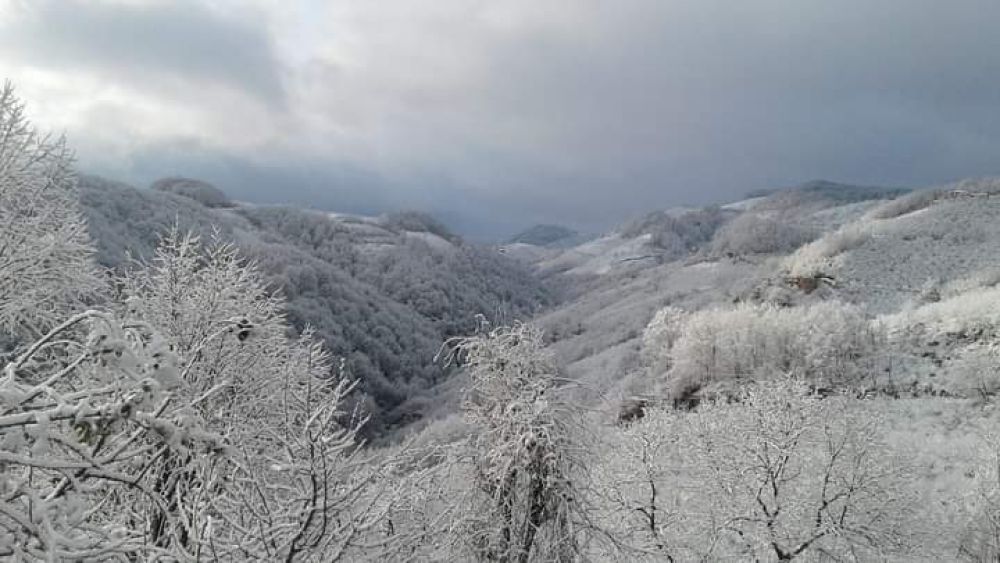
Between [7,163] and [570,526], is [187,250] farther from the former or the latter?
[570,526]

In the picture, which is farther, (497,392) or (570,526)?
(497,392)

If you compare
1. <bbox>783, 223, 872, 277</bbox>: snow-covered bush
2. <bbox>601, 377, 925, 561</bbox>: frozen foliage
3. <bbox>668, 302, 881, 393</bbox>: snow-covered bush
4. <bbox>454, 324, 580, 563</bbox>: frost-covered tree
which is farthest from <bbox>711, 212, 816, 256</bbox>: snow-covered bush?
<bbox>454, 324, 580, 563</bbox>: frost-covered tree

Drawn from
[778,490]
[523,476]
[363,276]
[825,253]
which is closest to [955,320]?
[778,490]

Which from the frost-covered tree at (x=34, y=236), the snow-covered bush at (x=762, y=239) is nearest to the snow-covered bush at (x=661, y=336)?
the frost-covered tree at (x=34, y=236)

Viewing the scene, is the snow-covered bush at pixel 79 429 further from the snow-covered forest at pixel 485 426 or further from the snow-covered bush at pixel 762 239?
the snow-covered bush at pixel 762 239

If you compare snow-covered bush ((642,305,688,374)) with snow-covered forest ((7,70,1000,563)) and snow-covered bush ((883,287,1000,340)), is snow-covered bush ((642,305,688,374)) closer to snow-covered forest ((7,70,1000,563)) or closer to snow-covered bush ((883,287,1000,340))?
snow-covered forest ((7,70,1000,563))

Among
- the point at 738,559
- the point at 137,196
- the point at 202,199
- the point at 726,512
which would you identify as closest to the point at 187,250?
the point at 726,512

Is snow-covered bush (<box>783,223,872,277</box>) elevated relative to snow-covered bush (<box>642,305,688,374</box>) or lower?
elevated
